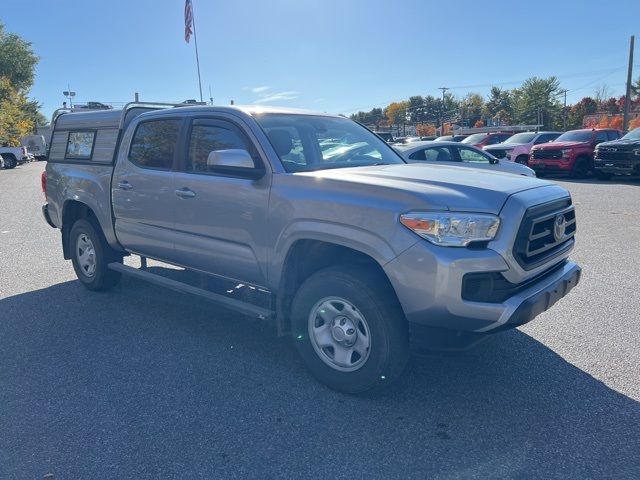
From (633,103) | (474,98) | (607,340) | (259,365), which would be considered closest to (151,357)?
(259,365)

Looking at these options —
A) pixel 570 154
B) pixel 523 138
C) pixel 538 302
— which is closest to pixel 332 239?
pixel 538 302

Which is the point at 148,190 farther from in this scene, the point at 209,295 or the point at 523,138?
the point at 523,138

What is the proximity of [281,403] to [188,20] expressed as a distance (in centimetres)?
1557

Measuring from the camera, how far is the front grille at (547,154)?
18.3m

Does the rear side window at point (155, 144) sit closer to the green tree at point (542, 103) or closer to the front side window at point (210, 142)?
the front side window at point (210, 142)

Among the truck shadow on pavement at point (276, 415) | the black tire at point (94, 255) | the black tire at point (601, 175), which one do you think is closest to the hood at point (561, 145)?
the black tire at point (601, 175)

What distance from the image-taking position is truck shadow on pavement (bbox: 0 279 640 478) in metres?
2.85

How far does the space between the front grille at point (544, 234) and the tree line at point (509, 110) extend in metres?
45.2

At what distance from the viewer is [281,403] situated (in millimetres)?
Answer: 3502

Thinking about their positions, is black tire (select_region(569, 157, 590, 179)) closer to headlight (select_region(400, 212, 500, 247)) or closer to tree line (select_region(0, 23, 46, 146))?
headlight (select_region(400, 212, 500, 247))

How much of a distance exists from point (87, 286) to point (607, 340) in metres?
5.30

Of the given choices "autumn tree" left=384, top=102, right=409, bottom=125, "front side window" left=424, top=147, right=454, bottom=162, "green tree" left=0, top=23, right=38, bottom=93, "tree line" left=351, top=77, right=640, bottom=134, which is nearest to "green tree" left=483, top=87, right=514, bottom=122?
"tree line" left=351, top=77, right=640, bottom=134

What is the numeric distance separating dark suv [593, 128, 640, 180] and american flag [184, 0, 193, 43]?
1351 centimetres

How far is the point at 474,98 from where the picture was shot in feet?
331
